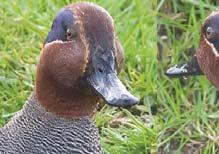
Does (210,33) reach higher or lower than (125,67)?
higher

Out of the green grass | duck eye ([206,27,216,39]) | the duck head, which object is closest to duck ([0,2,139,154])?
the duck head

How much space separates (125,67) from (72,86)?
1276mm

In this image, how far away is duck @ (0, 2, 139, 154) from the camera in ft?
9.03

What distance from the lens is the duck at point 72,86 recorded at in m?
2.75

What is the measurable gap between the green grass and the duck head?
96cm

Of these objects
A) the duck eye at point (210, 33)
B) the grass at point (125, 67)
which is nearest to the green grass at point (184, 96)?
the grass at point (125, 67)

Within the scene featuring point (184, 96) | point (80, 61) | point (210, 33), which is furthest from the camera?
point (184, 96)

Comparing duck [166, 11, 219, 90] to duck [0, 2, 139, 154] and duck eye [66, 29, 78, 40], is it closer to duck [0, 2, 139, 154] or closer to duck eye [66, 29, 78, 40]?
duck [0, 2, 139, 154]

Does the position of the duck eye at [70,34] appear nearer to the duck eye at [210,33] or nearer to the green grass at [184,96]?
the duck eye at [210,33]

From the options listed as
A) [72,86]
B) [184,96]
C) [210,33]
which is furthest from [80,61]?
[184,96]

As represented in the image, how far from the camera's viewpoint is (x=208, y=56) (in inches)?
124

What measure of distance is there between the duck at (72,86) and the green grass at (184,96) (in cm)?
83

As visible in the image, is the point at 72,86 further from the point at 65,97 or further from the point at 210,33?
the point at 210,33

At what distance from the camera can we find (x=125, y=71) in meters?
4.05
